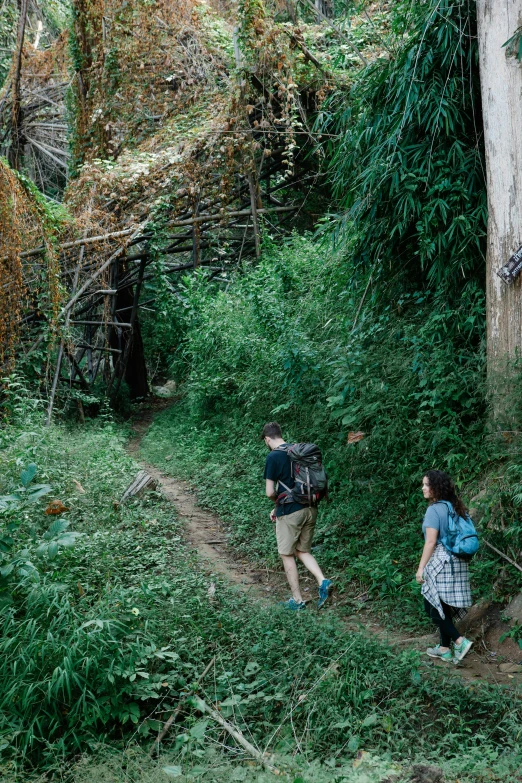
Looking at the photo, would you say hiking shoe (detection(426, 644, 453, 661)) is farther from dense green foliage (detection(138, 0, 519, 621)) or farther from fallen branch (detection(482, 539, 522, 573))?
fallen branch (detection(482, 539, 522, 573))

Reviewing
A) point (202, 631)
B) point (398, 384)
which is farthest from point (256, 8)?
point (202, 631)

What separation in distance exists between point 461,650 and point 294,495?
187cm

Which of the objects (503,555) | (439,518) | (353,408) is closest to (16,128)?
(353,408)

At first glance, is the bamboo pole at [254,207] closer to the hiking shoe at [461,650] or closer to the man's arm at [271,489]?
the man's arm at [271,489]

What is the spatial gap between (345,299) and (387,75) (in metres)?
2.87

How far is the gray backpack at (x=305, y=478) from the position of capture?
6039 mm

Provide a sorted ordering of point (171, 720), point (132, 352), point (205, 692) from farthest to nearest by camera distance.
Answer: point (132, 352) < point (205, 692) < point (171, 720)

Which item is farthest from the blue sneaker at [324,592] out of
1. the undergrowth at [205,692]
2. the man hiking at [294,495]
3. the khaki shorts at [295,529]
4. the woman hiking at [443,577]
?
the woman hiking at [443,577]

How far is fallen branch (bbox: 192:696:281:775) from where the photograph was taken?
3.64 metres

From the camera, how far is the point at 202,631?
17.2 feet

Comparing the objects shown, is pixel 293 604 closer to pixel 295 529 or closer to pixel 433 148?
pixel 295 529

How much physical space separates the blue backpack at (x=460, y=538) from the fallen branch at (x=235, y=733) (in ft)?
6.38

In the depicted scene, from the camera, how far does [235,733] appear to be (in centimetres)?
407

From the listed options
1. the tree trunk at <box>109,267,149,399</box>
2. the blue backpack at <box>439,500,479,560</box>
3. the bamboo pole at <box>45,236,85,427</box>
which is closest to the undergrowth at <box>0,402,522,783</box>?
the blue backpack at <box>439,500,479,560</box>
